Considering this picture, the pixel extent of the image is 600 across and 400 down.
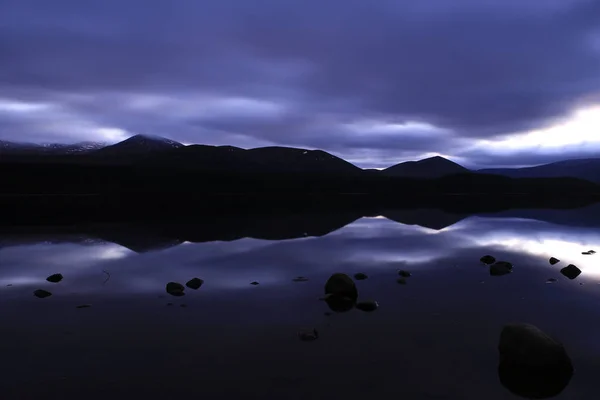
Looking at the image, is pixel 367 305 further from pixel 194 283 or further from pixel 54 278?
pixel 54 278

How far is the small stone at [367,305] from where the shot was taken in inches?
609

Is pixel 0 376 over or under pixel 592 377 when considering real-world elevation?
under

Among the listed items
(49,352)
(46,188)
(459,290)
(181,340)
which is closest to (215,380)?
(181,340)

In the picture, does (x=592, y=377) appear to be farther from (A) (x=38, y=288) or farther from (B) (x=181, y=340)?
(A) (x=38, y=288)

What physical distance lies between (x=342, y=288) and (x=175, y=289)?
25.4 feet

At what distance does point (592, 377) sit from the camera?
1031cm

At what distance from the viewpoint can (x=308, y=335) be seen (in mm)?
12672

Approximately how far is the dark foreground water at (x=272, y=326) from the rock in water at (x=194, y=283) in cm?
29

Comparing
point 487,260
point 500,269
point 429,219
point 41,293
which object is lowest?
point 41,293

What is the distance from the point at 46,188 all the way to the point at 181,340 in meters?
182

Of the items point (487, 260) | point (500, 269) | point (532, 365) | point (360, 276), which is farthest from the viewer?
point (487, 260)

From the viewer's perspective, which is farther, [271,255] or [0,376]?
[271,255]

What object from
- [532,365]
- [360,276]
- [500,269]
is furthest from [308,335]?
[500,269]

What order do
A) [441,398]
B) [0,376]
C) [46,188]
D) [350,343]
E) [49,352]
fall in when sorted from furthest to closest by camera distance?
[46,188] → [350,343] → [49,352] → [0,376] → [441,398]
